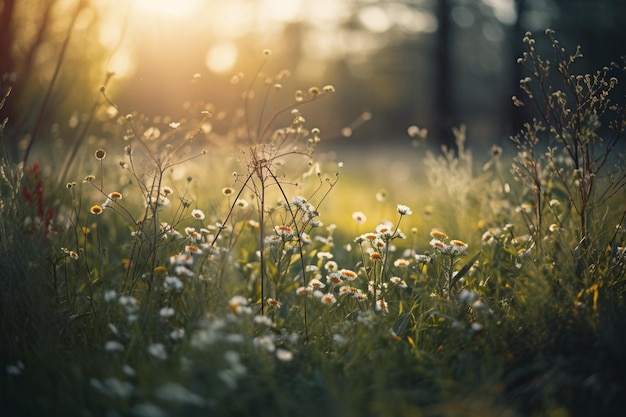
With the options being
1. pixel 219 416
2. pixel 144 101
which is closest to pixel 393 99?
pixel 144 101

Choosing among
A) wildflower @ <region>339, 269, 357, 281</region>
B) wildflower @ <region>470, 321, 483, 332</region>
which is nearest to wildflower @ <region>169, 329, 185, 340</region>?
wildflower @ <region>339, 269, 357, 281</region>

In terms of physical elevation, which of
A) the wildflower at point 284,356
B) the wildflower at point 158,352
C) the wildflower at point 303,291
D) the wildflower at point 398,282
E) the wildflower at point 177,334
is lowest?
the wildflower at point 284,356

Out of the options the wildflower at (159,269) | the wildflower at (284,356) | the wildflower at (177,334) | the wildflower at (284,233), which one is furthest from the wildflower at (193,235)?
the wildflower at (284,356)

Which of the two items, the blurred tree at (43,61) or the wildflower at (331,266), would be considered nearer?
the wildflower at (331,266)

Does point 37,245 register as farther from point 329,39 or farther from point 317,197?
point 329,39

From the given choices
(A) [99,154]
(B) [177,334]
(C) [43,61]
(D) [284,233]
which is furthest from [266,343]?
(C) [43,61]

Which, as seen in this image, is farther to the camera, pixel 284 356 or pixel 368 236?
pixel 368 236

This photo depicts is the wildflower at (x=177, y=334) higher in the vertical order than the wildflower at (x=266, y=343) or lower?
higher

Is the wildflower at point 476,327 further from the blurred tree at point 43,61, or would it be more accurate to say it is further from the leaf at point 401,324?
the blurred tree at point 43,61

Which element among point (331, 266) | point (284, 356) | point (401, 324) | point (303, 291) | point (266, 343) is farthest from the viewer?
point (331, 266)

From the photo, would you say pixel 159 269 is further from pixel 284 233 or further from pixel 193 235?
pixel 284 233

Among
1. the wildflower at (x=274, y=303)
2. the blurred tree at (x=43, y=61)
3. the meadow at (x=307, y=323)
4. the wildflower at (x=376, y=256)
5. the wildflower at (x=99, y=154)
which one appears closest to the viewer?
the meadow at (x=307, y=323)

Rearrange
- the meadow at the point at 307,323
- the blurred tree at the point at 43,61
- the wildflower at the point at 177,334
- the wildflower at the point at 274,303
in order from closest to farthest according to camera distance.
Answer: the meadow at the point at 307,323
the wildflower at the point at 177,334
the wildflower at the point at 274,303
the blurred tree at the point at 43,61

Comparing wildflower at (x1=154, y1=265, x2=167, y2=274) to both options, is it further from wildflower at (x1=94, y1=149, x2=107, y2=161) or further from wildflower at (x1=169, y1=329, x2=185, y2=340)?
wildflower at (x1=94, y1=149, x2=107, y2=161)
